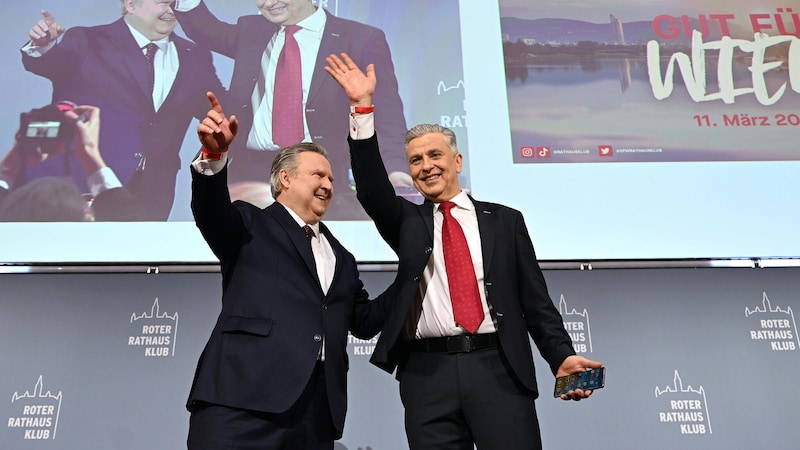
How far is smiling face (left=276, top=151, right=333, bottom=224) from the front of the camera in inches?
82.3

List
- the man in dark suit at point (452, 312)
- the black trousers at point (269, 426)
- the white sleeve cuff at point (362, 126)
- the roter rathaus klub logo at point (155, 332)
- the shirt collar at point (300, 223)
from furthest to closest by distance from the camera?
the roter rathaus klub logo at point (155, 332) → the shirt collar at point (300, 223) → the white sleeve cuff at point (362, 126) → the man in dark suit at point (452, 312) → the black trousers at point (269, 426)

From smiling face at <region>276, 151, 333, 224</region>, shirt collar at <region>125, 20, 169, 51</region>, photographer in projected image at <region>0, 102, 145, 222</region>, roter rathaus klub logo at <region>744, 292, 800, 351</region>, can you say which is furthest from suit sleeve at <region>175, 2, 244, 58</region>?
roter rathaus klub logo at <region>744, 292, 800, 351</region>

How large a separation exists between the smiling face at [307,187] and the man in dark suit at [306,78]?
1023 millimetres

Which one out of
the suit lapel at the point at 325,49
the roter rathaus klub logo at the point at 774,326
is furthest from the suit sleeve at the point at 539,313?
the roter rathaus klub logo at the point at 774,326

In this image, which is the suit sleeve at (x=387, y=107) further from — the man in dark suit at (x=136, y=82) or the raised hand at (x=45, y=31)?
the raised hand at (x=45, y=31)

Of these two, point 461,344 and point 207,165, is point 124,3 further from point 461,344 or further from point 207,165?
point 461,344

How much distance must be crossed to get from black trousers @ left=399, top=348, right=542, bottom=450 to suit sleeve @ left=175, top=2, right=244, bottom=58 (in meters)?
2.20

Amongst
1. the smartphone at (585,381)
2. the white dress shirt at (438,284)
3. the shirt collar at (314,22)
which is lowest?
the smartphone at (585,381)

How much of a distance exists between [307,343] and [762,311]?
2496 millimetres

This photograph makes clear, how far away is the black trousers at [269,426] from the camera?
66.2 inches

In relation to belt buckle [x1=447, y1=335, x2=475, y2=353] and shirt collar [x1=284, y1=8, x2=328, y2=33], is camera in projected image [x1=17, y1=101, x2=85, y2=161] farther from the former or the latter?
belt buckle [x1=447, y1=335, x2=475, y2=353]

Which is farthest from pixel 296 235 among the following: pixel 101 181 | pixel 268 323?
pixel 101 181

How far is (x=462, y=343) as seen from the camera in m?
1.85

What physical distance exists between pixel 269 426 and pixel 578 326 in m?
1.90
